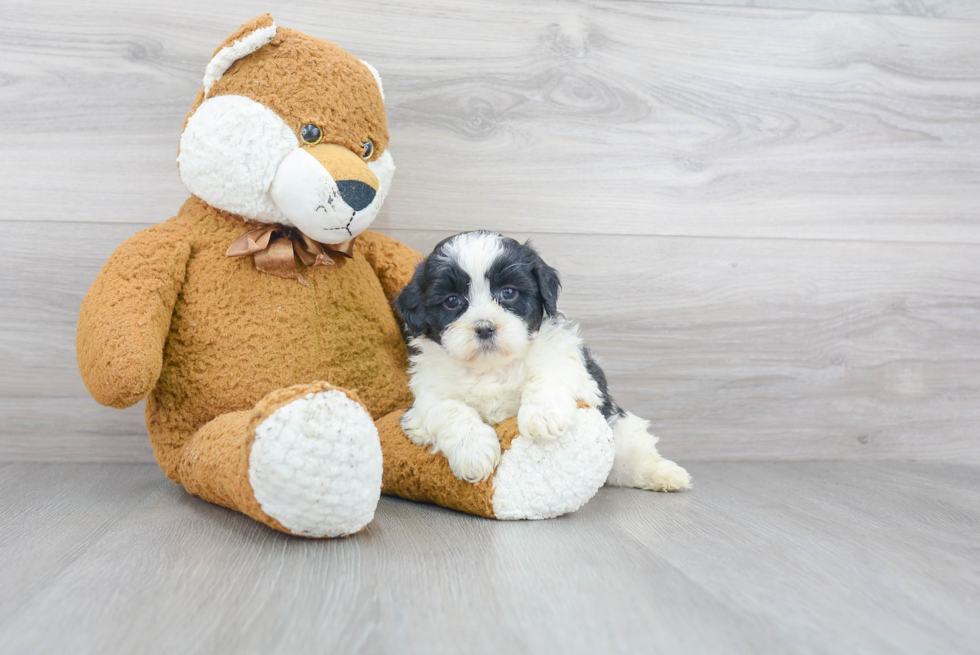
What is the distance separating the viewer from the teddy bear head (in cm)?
124

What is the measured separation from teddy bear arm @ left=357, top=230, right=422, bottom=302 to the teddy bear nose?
252mm

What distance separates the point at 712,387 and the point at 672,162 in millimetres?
587

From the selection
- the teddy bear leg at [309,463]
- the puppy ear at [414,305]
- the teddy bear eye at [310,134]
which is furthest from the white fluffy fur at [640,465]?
the teddy bear eye at [310,134]

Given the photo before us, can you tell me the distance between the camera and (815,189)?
1.83 m

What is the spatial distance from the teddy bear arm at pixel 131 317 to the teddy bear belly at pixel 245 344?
0.17 feet

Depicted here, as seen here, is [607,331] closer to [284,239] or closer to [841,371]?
[841,371]

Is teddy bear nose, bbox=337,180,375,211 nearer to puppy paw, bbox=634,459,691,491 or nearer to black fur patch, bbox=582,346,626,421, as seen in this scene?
black fur patch, bbox=582,346,626,421

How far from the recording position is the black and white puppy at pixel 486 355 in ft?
3.97

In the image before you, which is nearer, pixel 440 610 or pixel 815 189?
pixel 440 610

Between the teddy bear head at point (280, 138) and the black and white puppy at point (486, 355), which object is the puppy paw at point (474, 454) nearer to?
the black and white puppy at point (486, 355)

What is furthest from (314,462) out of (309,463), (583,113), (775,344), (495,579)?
(775,344)

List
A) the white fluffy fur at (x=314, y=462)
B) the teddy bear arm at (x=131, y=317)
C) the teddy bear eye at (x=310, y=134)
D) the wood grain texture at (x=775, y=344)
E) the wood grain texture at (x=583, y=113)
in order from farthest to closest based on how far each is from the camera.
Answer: the wood grain texture at (x=775, y=344), the wood grain texture at (x=583, y=113), the teddy bear eye at (x=310, y=134), the teddy bear arm at (x=131, y=317), the white fluffy fur at (x=314, y=462)

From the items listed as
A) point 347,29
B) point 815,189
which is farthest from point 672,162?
point 347,29

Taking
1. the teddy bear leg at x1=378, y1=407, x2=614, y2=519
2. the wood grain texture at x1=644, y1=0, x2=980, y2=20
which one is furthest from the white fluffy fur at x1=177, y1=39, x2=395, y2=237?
the wood grain texture at x1=644, y1=0, x2=980, y2=20
